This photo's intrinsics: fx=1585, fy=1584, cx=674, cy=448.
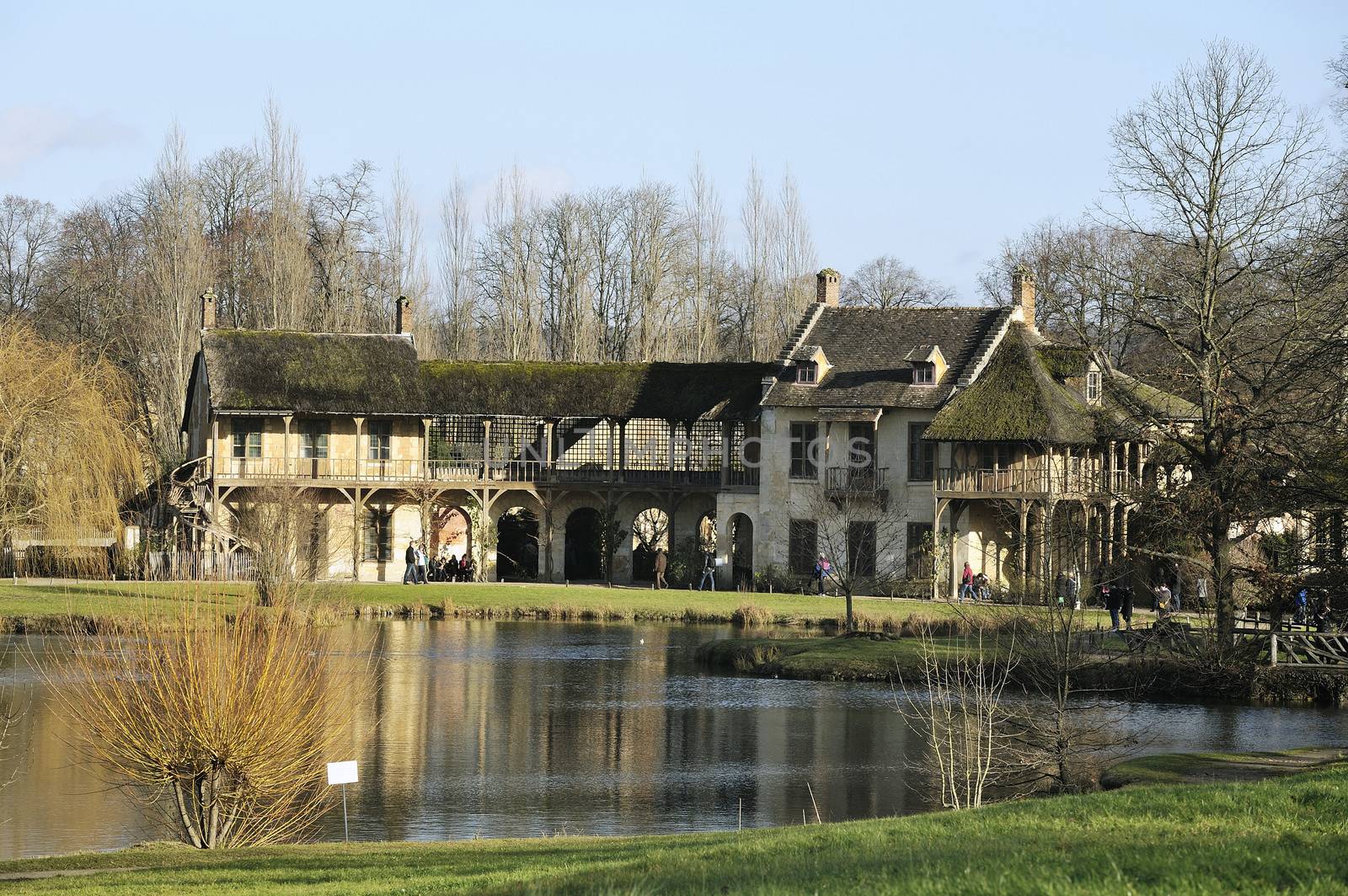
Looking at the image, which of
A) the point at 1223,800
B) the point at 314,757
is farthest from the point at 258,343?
the point at 1223,800

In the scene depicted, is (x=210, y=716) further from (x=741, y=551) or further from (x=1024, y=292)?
(x=1024, y=292)

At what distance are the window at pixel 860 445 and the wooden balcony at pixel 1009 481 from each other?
239cm

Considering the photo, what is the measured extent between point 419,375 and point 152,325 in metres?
13.8

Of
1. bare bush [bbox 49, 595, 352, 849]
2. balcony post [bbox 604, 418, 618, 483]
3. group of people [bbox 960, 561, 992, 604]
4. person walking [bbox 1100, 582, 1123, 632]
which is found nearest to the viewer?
bare bush [bbox 49, 595, 352, 849]

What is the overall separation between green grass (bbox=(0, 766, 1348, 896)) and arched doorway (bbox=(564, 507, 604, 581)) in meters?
34.6

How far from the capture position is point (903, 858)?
990cm

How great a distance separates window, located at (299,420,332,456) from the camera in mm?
46406

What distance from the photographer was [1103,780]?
1809 cm

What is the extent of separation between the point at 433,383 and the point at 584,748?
1063 inches

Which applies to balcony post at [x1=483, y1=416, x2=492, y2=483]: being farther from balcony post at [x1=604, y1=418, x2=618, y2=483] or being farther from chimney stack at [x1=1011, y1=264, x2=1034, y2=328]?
chimney stack at [x1=1011, y1=264, x2=1034, y2=328]

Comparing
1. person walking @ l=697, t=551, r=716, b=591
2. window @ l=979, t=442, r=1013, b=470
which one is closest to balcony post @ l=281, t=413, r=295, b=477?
person walking @ l=697, t=551, r=716, b=591

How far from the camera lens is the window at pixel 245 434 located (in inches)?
1806

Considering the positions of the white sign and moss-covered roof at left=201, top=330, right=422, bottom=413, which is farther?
moss-covered roof at left=201, top=330, right=422, bottom=413

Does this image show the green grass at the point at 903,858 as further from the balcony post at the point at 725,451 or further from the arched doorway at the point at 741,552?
the balcony post at the point at 725,451
